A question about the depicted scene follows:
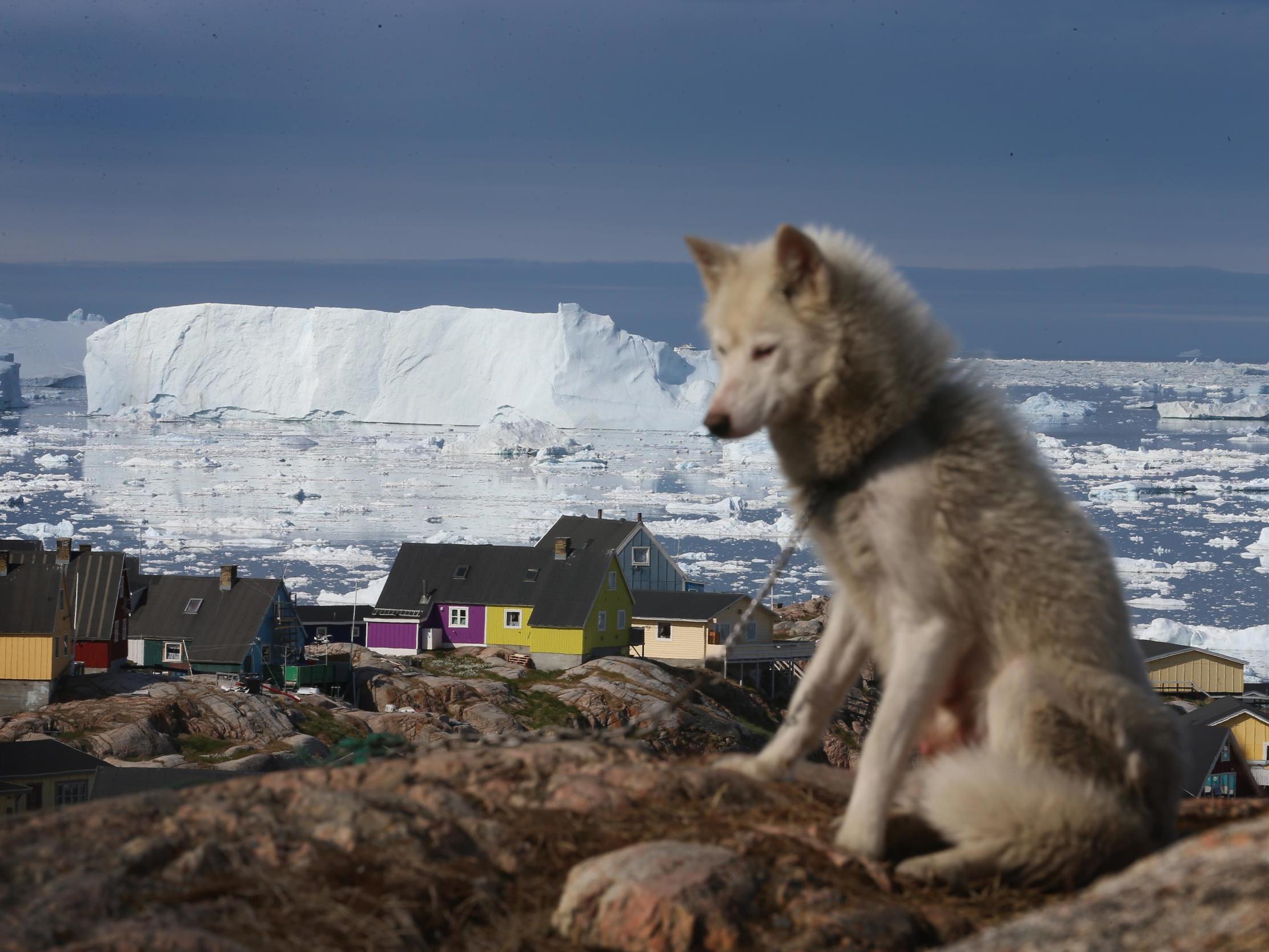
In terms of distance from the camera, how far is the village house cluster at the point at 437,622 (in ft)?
119

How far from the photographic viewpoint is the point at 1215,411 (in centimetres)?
14850

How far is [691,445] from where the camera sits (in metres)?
122

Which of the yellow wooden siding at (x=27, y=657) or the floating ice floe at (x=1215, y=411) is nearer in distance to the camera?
the yellow wooden siding at (x=27, y=657)

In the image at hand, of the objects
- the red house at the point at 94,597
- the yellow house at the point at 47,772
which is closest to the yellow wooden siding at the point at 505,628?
the red house at the point at 94,597

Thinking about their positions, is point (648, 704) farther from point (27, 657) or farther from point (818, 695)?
point (818, 695)

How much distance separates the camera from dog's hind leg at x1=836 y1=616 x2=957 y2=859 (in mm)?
3580

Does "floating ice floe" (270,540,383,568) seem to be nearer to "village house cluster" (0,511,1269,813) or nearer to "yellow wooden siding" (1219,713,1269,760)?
"village house cluster" (0,511,1269,813)

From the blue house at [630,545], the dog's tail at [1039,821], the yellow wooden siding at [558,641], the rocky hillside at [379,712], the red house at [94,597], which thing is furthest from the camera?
the blue house at [630,545]

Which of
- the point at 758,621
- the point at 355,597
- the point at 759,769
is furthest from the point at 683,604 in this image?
the point at 759,769

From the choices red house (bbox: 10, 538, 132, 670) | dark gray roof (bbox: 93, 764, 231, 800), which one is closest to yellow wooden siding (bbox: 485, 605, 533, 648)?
red house (bbox: 10, 538, 132, 670)

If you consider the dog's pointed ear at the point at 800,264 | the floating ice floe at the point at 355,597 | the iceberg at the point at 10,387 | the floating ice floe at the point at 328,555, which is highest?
the iceberg at the point at 10,387

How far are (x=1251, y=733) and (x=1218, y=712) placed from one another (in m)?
0.98

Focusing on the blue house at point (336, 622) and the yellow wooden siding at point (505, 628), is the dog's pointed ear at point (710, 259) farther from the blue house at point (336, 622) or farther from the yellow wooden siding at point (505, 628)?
the blue house at point (336, 622)

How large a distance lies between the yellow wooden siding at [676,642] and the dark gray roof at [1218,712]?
52.5 ft
